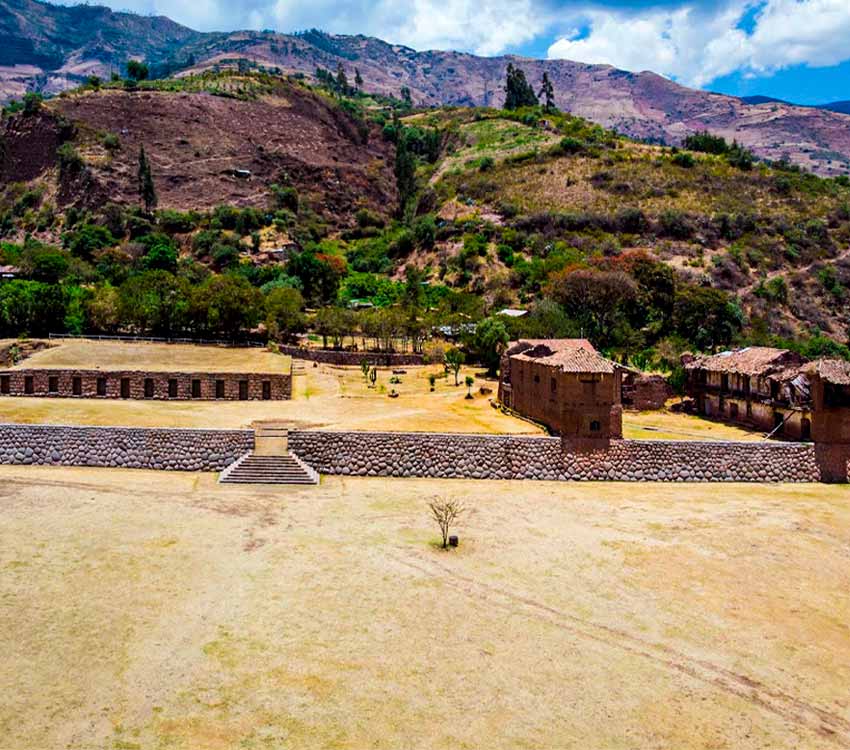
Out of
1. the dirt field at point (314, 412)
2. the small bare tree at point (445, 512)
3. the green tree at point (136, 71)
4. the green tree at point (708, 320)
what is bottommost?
the small bare tree at point (445, 512)

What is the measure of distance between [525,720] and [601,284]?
47.6 m

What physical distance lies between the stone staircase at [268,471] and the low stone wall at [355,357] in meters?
24.1

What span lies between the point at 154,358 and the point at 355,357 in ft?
40.8

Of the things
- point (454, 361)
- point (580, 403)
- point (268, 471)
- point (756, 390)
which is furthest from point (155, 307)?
point (756, 390)

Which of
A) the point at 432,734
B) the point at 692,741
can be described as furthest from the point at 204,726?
the point at 692,741

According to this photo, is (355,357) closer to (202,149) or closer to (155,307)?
(155,307)

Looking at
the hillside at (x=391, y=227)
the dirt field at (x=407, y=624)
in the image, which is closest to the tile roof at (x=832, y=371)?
the dirt field at (x=407, y=624)

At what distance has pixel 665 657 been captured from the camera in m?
13.6

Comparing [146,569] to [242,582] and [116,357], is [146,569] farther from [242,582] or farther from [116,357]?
[116,357]

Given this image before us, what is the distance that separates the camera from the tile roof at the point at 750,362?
33219 mm

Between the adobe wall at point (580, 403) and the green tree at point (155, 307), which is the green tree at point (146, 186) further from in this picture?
the adobe wall at point (580, 403)

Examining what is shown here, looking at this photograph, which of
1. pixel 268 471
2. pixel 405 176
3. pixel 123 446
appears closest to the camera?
pixel 268 471

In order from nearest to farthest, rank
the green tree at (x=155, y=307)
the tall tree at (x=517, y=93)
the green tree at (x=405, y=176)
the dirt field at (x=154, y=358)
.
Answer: the dirt field at (x=154, y=358) < the green tree at (x=155, y=307) < the green tree at (x=405, y=176) < the tall tree at (x=517, y=93)

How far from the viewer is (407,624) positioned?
572 inches
